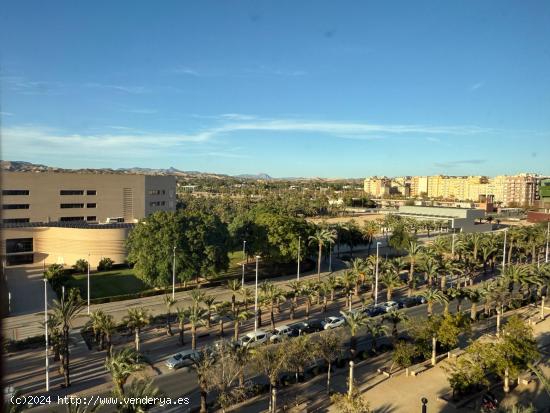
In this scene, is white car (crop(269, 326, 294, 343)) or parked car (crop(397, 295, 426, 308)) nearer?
white car (crop(269, 326, 294, 343))

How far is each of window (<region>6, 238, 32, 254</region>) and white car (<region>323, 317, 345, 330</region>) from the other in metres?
34.6

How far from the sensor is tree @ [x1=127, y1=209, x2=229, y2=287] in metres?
34.2

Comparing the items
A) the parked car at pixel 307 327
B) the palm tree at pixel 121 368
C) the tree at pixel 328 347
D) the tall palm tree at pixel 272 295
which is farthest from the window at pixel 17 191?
the tree at pixel 328 347

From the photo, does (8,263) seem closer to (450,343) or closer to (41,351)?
(41,351)

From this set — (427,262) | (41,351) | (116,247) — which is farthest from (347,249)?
(41,351)

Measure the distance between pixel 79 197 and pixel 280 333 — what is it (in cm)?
4103

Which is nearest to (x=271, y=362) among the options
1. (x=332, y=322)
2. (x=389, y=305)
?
(x=332, y=322)

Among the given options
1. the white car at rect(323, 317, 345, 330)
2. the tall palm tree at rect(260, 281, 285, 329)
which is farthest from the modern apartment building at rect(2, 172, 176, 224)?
the white car at rect(323, 317, 345, 330)

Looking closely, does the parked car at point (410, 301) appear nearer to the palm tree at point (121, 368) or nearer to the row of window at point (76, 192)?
the palm tree at point (121, 368)

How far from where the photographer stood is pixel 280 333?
25.6 meters

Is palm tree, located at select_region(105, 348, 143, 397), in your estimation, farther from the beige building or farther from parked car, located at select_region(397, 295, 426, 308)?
the beige building

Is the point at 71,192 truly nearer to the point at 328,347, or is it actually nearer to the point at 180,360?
the point at 180,360

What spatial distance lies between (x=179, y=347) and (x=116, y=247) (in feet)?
81.1

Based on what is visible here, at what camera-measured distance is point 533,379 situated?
68.2 feet
